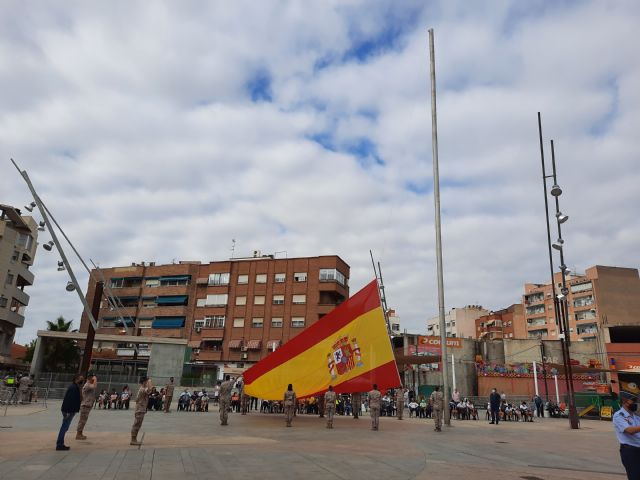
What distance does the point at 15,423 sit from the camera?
15.7 metres

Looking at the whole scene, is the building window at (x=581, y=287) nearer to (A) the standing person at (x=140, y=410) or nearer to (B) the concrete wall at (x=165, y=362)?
(B) the concrete wall at (x=165, y=362)

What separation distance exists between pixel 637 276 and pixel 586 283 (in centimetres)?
714

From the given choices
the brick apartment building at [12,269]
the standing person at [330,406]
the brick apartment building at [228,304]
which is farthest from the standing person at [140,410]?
the brick apartment building at [12,269]

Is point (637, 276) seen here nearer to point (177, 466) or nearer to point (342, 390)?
point (342, 390)

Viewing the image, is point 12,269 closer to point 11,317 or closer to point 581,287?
point 11,317

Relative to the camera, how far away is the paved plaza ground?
827 cm

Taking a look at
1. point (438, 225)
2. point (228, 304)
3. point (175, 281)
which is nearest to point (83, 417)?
point (438, 225)

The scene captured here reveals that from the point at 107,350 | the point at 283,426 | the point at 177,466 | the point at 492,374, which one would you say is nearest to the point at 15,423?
the point at 283,426

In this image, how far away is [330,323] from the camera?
19266 mm

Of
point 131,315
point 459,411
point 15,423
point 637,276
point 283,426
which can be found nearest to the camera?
point 15,423

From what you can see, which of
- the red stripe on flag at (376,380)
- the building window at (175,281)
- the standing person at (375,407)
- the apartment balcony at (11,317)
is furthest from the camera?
the building window at (175,281)

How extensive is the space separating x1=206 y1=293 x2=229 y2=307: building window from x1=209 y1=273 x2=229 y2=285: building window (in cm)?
179

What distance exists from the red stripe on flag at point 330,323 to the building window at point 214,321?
44.4 metres

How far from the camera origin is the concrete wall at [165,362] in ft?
122
